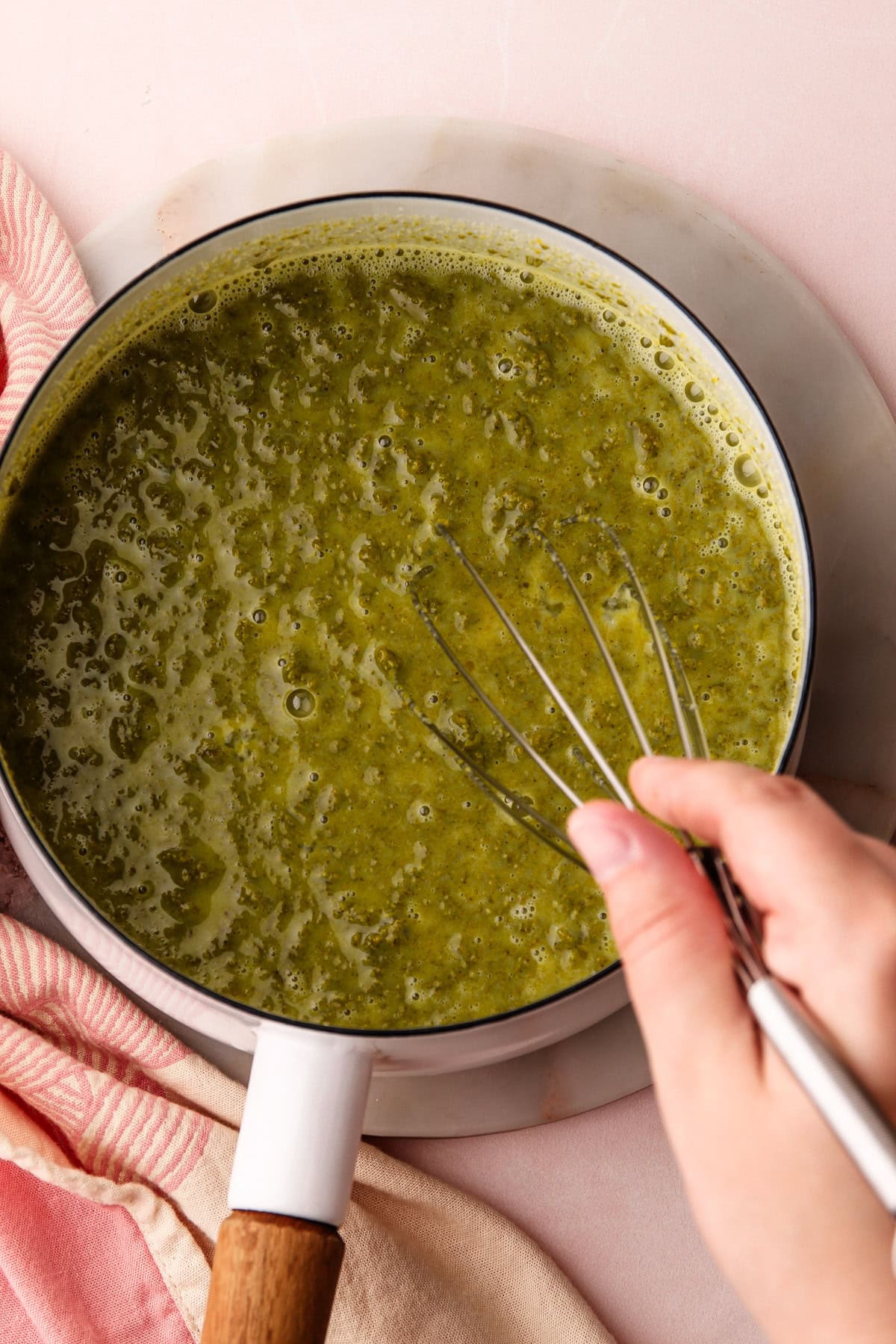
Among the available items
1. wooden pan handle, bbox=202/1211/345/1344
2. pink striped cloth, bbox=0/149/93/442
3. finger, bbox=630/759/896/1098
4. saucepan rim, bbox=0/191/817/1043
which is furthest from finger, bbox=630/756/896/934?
pink striped cloth, bbox=0/149/93/442

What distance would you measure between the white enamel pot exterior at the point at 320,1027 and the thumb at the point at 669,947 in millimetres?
177

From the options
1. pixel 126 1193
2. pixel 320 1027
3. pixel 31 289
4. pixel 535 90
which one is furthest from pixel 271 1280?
pixel 535 90

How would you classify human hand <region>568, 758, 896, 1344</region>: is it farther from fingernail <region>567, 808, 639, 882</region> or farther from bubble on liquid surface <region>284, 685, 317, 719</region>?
bubble on liquid surface <region>284, 685, 317, 719</region>

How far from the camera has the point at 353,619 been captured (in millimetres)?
835

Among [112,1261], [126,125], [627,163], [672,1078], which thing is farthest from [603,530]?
[112,1261]

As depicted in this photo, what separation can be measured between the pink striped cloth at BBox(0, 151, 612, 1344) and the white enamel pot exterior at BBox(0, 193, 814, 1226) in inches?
2.3

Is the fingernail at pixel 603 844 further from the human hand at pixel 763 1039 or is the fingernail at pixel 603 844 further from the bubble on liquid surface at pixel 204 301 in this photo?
the bubble on liquid surface at pixel 204 301

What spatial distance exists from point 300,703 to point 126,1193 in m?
0.39

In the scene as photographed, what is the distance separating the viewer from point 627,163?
2.97 ft

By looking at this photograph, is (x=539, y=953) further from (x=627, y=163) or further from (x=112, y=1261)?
(x=627, y=163)

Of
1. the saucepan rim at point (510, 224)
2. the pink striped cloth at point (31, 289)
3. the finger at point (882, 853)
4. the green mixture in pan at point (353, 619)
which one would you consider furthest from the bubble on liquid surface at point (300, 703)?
the finger at point (882, 853)

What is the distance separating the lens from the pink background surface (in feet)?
3.11

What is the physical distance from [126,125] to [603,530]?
52cm

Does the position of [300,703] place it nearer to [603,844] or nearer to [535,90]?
[603,844]
